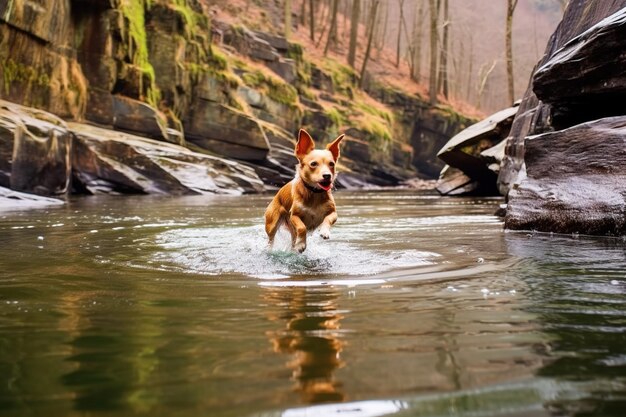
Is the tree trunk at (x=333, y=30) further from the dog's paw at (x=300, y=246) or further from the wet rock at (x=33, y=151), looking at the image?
the dog's paw at (x=300, y=246)

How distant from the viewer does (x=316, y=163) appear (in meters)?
5.23

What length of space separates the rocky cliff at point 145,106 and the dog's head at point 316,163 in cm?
1112

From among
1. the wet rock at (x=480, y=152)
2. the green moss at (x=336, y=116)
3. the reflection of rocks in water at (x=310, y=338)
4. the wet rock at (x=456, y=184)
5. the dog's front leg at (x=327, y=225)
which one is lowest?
the reflection of rocks in water at (x=310, y=338)

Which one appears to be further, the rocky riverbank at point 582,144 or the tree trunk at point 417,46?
the tree trunk at point 417,46

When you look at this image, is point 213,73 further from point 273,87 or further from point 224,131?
point 273,87

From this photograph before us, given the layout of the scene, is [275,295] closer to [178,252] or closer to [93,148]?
[178,252]

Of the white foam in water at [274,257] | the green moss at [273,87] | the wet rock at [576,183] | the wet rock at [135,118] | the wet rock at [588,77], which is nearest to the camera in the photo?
the white foam in water at [274,257]

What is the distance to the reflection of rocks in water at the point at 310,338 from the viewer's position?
1.60 m

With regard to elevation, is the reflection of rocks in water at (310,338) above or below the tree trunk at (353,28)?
below

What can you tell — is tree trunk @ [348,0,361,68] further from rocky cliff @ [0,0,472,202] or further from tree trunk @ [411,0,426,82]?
rocky cliff @ [0,0,472,202]

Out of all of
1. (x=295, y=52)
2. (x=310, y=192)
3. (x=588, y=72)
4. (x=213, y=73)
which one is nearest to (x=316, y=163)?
(x=310, y=192)

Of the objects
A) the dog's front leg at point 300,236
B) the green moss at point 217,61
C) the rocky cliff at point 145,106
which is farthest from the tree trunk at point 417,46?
the dog's front leg at point 300,236

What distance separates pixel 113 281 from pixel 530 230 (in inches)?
192

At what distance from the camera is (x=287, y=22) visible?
40.1m
